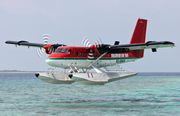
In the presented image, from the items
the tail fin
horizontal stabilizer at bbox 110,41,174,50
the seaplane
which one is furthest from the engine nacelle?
the tail fin

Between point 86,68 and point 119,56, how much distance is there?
3.22 m

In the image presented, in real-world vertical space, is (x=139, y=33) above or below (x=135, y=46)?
above

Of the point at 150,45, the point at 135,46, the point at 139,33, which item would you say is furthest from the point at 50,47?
the point at 150,45

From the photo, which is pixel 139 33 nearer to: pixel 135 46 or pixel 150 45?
pixel 135 46

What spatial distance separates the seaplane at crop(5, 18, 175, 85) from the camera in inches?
767

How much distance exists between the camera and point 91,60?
21.2 metres

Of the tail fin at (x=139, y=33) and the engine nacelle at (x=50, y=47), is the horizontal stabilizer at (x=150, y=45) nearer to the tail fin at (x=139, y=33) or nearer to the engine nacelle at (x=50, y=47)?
the tail fin at (x=139, y=33)

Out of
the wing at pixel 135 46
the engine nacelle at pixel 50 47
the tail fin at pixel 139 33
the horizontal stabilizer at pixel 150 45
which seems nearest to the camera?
the horizontal stabilizer at pixel 150 45

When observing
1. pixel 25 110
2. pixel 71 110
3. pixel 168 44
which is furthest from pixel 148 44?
pixel 25 110

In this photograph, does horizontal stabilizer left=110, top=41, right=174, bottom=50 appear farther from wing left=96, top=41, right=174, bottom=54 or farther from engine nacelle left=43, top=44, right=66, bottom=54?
engine nacelle left=43, top=44, right=66, bottom=54

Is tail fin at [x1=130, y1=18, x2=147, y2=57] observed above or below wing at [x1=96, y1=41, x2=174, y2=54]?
above

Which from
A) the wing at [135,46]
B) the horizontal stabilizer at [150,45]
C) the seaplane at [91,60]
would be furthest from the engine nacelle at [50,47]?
the horizontal stabilizer at [150,45]

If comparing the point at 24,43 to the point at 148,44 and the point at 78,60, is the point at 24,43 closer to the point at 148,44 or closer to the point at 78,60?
the point at 78,60

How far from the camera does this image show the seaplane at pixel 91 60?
19.5 m
